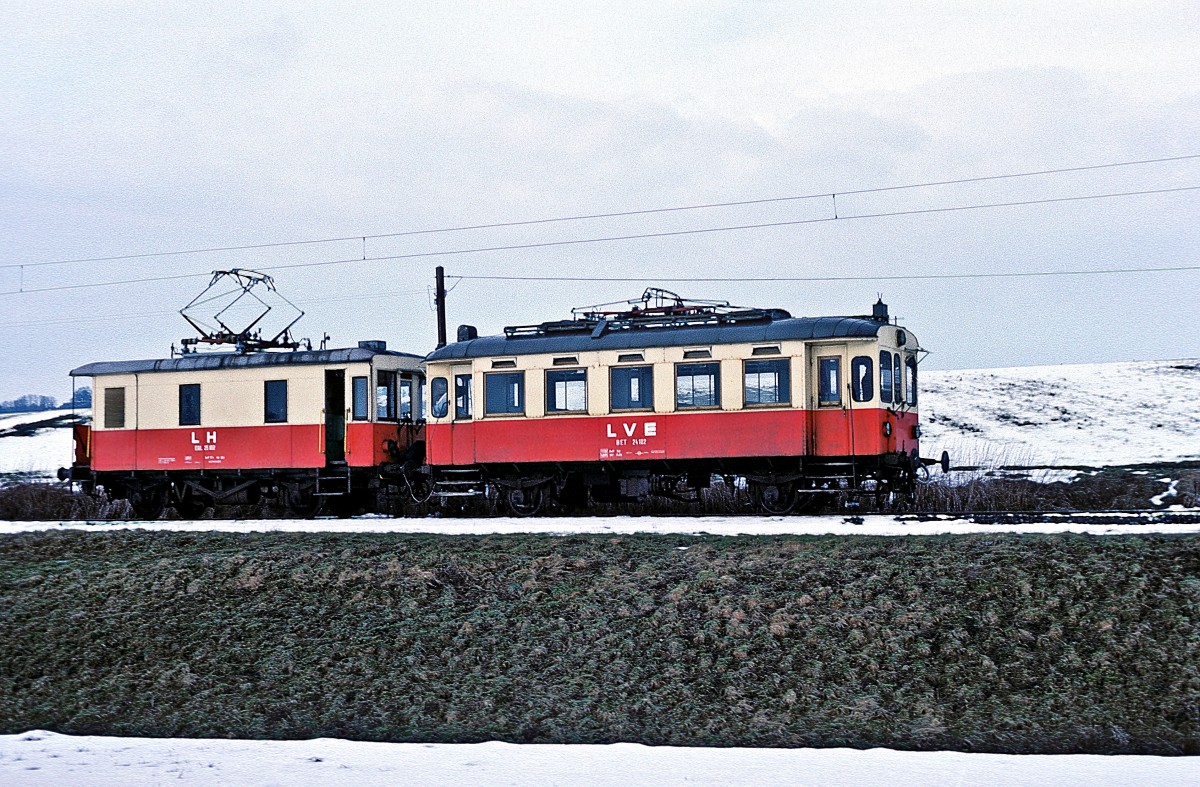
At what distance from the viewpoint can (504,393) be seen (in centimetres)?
A: 2231

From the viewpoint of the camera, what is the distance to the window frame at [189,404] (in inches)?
978

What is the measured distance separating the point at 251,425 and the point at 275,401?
2.26 ft

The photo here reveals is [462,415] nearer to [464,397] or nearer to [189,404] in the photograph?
[464,397]

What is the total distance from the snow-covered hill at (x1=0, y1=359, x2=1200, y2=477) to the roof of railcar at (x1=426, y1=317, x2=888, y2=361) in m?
11.4

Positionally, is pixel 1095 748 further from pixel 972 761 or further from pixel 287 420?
pixel 287 420

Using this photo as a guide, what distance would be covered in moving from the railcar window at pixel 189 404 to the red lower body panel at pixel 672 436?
524 cm

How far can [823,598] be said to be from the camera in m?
11.1

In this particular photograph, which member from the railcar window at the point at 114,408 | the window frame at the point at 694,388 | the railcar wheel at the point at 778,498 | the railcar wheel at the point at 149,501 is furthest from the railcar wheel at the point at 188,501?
the railcar wheel at the point at 778,498

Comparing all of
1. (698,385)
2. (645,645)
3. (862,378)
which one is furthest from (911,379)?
(645,645)

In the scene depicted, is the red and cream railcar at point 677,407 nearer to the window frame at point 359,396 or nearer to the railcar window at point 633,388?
the railcar window at point 633,388

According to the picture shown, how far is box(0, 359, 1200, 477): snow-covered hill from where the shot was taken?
33750mm

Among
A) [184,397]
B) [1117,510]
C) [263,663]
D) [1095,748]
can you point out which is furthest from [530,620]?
[184,397]

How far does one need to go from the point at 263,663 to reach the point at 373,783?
147 inches

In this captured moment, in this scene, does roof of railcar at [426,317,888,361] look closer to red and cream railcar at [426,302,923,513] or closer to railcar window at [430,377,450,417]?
red and cream railcar at [426,302,923,513]
